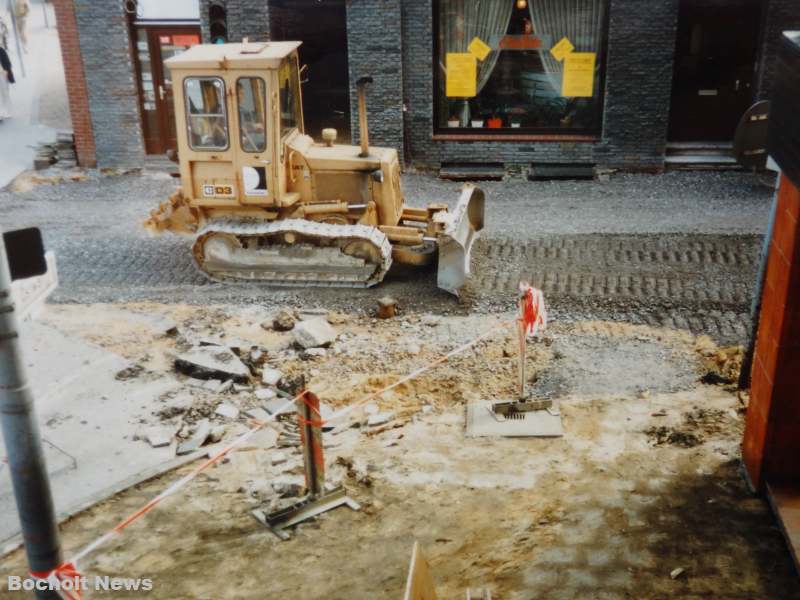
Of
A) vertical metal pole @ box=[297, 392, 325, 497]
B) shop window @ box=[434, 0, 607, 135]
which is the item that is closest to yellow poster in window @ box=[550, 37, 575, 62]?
shop window @ box=[434, 0, 607, 135]

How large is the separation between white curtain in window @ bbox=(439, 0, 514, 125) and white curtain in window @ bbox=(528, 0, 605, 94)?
1.82 feet

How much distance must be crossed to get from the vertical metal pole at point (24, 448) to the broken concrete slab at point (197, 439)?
2.52 metres

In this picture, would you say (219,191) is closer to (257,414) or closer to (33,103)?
(257,414)

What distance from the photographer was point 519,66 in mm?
15805

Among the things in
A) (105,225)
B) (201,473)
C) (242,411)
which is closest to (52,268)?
(201,473)

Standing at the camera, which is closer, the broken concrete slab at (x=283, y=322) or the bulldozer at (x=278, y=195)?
the broken concrete slab at (x=283, y=322)

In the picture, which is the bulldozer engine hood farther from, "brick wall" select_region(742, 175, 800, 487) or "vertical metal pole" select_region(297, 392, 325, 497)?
"brick wall" select_region(742, 175, 800, 487)

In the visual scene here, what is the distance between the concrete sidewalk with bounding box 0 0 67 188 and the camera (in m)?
17.2

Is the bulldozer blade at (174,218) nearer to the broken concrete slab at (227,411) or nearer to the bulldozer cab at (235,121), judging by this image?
the bulldozer cab at (235,121)

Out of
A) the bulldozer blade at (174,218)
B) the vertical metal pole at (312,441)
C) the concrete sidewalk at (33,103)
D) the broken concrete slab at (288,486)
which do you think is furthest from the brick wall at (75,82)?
the vertical metal pole at (312,441)

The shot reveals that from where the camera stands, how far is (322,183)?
35.9 feet

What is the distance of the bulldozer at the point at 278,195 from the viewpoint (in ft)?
32.8

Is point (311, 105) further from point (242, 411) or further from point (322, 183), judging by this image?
point (242, 411)

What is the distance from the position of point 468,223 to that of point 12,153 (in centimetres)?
1103
